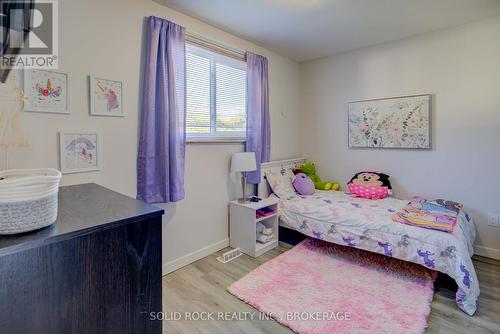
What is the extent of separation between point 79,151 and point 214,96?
4.60 ft

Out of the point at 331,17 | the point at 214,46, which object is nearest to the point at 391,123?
the point at 331,17

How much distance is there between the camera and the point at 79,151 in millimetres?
1813

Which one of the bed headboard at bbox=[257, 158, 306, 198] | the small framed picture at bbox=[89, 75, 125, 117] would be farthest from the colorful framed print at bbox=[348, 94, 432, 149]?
the small framed picture at bbox=[89, 75, 125, 117]

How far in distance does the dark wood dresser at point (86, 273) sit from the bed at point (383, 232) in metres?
1.95

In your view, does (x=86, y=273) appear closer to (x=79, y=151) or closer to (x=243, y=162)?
(x=79, y=151)

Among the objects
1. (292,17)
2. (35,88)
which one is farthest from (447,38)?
(35,88)

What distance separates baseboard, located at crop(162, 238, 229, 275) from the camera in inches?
94.0

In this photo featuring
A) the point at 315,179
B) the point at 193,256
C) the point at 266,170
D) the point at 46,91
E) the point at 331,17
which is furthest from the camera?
the point at 315,179

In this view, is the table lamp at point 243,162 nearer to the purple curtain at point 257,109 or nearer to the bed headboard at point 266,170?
the purple curtain at point 257,109

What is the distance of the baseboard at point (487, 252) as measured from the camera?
260 cm

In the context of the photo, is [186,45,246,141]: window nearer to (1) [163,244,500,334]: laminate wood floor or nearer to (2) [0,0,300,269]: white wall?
(2) [0,0,300,269]: white wall

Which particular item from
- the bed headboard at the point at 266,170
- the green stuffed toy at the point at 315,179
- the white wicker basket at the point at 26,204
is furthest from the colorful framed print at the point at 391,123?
the white wicker basket at the point at 26,204

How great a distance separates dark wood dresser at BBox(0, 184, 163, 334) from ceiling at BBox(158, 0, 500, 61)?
6.70ft

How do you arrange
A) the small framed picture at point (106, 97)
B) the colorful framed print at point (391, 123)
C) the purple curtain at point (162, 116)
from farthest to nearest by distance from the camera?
the colorful framed print at point (391, 123)
the purple curtain at point (162, 116)
the small framed picture at point (106, 97)
